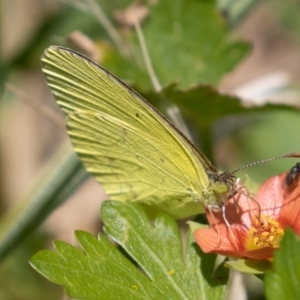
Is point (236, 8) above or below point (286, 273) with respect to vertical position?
above

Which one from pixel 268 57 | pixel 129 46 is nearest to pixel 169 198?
pixel 129 46

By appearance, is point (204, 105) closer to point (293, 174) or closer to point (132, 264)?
point (293, 174)

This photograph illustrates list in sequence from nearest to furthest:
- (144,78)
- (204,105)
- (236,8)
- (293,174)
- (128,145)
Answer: (293,174) → (128,145) → (204,105) → (144,78) → (236,8)

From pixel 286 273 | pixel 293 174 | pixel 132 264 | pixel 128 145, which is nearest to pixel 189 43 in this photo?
pixel 128 145

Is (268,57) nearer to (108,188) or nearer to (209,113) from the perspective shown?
(209,113)

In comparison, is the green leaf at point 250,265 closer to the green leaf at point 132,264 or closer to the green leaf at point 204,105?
the green leaf at point 132,264

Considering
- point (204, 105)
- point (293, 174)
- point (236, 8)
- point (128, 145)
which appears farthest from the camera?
point (236, 8)

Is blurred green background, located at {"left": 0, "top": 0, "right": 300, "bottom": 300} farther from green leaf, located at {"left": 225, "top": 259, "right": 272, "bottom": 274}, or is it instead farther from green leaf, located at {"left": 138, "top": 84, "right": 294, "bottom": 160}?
green leaf, located at {"left": 225, "top": 259, "right": 272, "bottom": 274}
